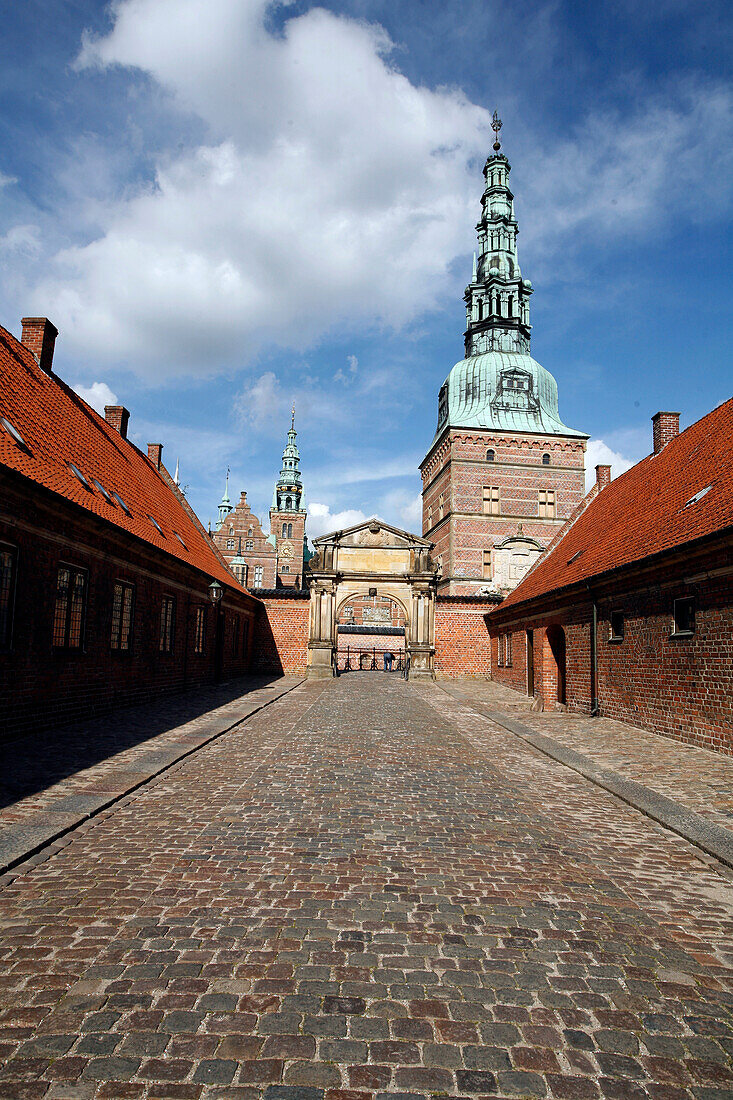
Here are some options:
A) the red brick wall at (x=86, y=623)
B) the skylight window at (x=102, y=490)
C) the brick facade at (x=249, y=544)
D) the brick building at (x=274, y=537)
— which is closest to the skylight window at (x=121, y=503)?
the skylight window at (x=102, y=490)

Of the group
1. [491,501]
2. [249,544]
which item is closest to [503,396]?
[491,501]

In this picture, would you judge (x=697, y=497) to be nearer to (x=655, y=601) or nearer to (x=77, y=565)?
(x=655, y=601)

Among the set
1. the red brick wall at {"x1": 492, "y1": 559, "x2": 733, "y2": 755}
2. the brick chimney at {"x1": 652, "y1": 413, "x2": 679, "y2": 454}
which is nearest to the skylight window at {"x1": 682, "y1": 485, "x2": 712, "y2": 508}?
the red brick wall at {"x1": 492, "y1": 559, "x2": 733, "y2": 755}

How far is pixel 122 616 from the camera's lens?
14.6 m

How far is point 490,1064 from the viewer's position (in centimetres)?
281

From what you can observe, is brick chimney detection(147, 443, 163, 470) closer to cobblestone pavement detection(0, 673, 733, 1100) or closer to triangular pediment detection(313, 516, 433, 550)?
triangular pediment detection(313, 516, 433, 550)

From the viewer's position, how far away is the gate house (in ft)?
104

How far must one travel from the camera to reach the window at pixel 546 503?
48.5 m

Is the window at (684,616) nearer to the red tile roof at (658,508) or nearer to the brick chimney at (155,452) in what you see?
the red tile roof at (658,508)

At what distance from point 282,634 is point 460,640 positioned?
855 centimetres

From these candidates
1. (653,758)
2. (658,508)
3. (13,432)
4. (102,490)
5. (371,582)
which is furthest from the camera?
(371,582)

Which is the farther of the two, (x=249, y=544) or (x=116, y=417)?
(x=249, y=544)

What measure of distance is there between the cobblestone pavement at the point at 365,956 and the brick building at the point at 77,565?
15.7ft

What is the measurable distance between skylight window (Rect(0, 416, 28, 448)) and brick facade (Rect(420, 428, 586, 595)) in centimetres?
3721
